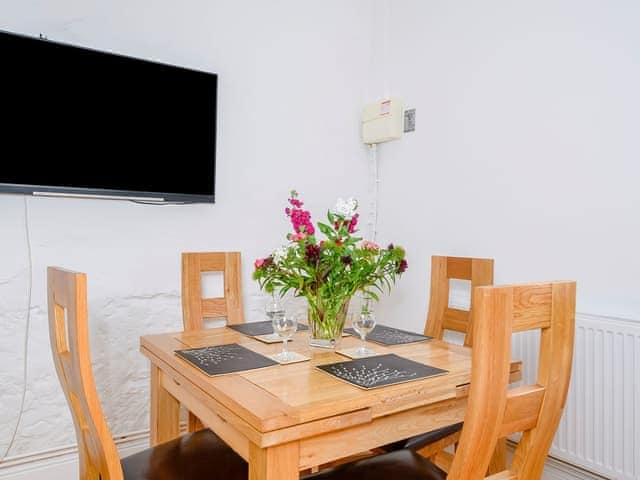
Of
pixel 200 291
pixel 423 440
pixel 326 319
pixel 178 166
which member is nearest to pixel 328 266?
pixel 326 319

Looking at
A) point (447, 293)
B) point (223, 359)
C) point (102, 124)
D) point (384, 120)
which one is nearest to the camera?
point (223, 359)

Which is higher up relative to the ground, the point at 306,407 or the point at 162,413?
the point at 306,407

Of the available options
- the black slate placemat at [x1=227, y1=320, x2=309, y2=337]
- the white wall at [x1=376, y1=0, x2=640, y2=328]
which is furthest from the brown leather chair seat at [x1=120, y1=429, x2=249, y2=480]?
the white wall at [x1=376, y1=0, x2=640, y2=328]

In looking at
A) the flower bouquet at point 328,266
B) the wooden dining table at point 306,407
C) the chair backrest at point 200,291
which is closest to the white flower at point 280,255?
the flower bouquet at point 328,266

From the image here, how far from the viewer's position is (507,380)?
40.6 inches

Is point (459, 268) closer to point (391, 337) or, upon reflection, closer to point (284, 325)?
point (391, 337)

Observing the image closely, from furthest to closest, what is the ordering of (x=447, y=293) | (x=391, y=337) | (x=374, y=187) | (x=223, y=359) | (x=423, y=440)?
(x=374, y=187) < (x=447, y=293) < (x=391, y=337) < (x=423, y=440) < (x=223, y=359)

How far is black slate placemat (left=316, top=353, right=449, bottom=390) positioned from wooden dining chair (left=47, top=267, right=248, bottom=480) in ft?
1.37

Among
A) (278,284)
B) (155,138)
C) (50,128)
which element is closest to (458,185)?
(278,284)

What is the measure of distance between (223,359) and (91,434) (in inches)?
16.4

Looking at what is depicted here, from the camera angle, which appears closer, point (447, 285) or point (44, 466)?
point (44, 466)

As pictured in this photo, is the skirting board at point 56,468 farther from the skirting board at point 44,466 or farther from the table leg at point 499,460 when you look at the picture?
the table leg at point 499,460

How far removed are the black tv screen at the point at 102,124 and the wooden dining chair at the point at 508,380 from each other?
1.78 m

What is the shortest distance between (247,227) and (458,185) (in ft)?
3.96
